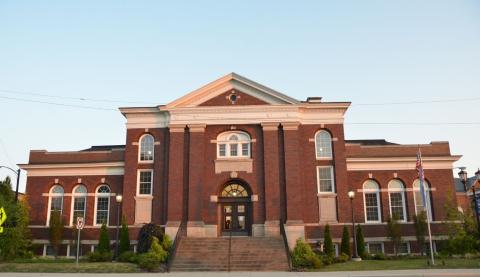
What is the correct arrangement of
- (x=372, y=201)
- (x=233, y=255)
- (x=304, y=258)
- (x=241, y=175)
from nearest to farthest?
(x=304, y=258)
(x=233, y=255)
(x=241, y=175)
(x=372, y=201)

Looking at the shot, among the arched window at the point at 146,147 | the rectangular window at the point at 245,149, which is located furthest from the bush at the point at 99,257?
the rectangular window at the point at 245,149

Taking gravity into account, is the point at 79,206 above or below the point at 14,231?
above

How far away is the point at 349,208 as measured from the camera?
33.9m

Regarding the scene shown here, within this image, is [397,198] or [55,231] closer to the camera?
[55,231]

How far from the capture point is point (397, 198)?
3581 centimetres

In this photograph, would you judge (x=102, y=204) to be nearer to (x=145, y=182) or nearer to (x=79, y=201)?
(x=79, y=201)

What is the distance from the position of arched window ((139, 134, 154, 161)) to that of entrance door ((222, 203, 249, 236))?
707 centimetres

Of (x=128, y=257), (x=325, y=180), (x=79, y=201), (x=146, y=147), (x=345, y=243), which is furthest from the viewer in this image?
(x=79, y=201)

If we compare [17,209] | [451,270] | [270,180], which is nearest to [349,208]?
[270,180]

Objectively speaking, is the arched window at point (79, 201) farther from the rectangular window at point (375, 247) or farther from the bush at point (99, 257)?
the rectangular window at point (375, 247)

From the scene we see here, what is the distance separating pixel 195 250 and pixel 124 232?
6.22m

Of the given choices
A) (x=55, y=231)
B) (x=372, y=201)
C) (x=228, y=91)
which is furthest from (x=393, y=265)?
(x=55, y=231)

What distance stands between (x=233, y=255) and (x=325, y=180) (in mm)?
10533

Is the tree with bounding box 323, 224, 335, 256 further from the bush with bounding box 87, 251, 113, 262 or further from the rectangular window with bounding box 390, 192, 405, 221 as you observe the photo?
the bush with bounding box 87, 251, 113, 262
